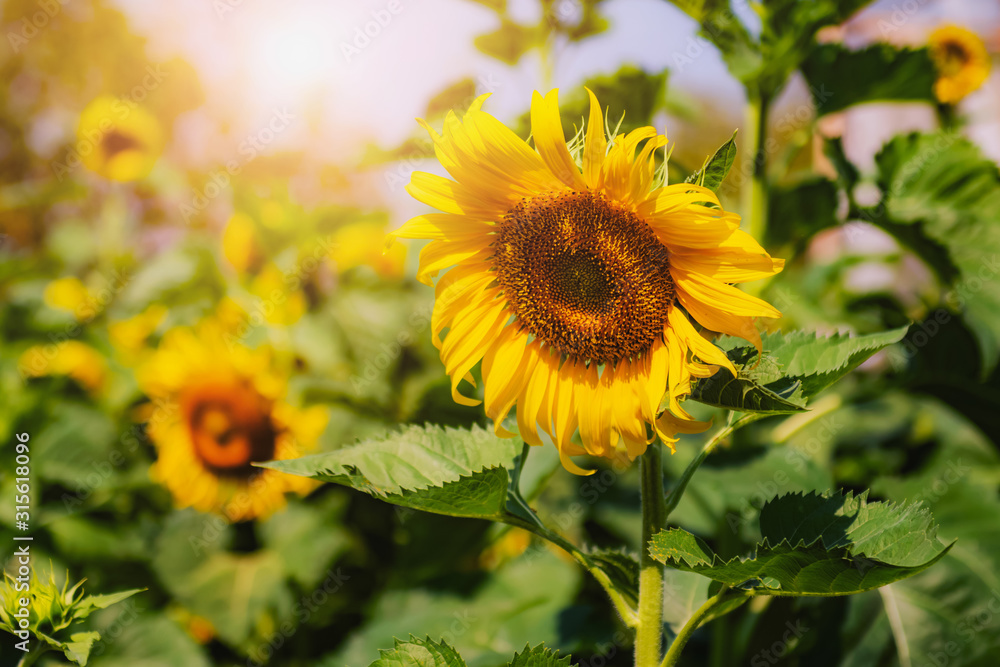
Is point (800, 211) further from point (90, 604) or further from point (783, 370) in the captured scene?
point (90, 604)

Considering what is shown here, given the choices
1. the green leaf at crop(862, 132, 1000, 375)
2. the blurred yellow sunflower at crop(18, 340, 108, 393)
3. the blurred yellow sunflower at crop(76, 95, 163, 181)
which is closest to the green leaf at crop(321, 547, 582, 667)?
the green leaf at crop(862, 132, 1000, 375)

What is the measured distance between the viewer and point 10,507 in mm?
1411

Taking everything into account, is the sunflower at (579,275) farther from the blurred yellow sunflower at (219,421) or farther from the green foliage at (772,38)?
the blurred yellow sunflower at (219,421)

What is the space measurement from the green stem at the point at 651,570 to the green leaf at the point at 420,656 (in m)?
0.18

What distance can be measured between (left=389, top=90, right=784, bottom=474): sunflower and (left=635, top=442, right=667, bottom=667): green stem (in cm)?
4

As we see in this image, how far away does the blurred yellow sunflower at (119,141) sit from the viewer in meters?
2.31

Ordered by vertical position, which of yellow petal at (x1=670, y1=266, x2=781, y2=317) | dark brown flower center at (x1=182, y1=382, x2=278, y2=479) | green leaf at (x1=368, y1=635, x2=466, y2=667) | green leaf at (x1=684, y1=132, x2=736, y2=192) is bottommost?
dark brown flower center at (x1=182, y1=382, x2=278, y2=479)

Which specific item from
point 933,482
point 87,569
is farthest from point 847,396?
Result: point 87,569

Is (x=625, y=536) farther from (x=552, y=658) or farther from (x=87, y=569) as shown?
(x=87, y=569)

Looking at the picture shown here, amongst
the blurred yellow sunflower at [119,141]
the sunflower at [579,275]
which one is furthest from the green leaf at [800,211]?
the blurred yellow sunflower at [119,141]

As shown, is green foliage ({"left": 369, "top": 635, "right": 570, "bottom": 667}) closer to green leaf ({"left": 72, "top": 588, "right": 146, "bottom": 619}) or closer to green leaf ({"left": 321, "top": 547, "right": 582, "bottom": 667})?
green leaf ({"left": 72, "top": 588, "right": 146, "bottom": 619})

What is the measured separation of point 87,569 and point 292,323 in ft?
2.34

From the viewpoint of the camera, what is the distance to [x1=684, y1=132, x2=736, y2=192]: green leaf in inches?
21.7

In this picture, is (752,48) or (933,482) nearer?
(752,48)
